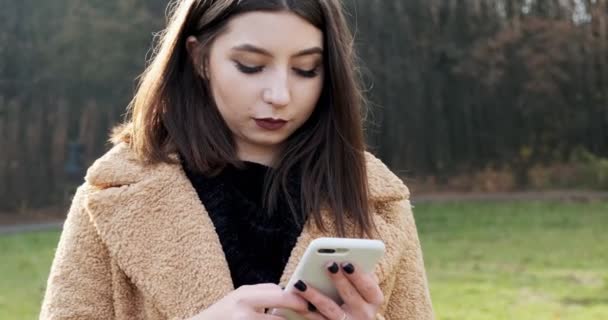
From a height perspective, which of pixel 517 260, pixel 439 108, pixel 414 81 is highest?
pixel 414 81

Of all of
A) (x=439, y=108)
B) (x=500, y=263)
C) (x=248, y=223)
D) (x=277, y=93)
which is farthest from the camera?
(x=439, y=108)

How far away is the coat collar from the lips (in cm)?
19

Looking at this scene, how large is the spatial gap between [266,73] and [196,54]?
0.19m

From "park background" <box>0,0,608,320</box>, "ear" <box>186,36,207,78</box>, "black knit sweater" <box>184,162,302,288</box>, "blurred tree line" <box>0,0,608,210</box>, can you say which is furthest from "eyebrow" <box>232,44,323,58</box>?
"blurred tree line" <box>0,0,608,210</box>

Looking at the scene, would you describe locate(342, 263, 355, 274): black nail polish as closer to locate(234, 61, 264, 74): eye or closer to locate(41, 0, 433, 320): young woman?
locate(41, 0, 433, 320): young woman

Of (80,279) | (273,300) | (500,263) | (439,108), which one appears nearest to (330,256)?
(273,300)

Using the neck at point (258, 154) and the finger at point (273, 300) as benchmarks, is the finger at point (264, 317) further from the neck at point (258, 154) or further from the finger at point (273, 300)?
the neck at point (258, 154)

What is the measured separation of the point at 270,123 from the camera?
76.2 inches

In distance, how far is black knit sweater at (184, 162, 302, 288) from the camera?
1964mm

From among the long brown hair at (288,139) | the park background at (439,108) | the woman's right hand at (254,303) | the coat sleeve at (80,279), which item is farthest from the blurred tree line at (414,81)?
the woman's right hand at (254,303)

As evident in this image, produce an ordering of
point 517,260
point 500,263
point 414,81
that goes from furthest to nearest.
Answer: point 414,81
point 517,260
point 500,263

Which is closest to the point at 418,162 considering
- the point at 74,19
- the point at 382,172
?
the point at 74,19

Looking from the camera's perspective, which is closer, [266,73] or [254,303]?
[254,303]

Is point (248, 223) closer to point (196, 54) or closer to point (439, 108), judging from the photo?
point (196, 54)
